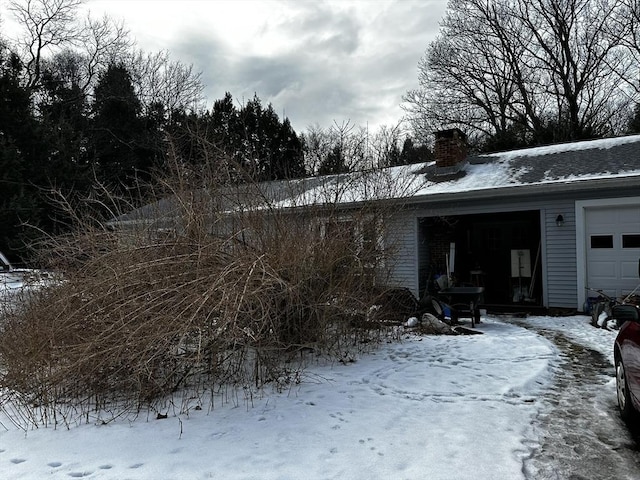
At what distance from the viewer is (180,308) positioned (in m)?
4.16

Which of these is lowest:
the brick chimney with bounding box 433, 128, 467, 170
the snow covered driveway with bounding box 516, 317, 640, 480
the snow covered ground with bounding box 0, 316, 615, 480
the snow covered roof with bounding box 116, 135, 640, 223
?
the snow covered driveway with bounding box 516, 317, 640, 480

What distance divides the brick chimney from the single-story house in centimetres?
3

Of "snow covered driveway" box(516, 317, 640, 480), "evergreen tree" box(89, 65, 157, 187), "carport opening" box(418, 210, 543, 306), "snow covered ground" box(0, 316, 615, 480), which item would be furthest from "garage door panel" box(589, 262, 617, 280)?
"evergreen tree" box(89, 65, 157, 187)

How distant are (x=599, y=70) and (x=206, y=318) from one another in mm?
27613

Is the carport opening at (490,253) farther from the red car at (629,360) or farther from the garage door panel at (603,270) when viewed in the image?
the red car at (629,360)

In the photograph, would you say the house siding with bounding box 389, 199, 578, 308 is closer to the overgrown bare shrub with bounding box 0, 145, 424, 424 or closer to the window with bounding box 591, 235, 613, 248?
the window with bounding box 591, 235, 613, 248

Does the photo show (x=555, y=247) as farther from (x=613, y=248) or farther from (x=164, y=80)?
(x=164, y=80)

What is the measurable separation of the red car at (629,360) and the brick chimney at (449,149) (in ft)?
32.1

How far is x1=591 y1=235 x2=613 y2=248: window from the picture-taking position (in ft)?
33.3

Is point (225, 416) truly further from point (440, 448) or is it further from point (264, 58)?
point (264, 58)

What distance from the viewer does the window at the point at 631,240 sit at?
32.3 feet

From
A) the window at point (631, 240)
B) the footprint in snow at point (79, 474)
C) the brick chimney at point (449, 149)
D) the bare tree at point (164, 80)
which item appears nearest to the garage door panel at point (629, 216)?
the window at point (631, 240)

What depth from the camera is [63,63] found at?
1133 inches

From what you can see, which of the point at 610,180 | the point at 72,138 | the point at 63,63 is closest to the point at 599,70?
the point at 610,180
